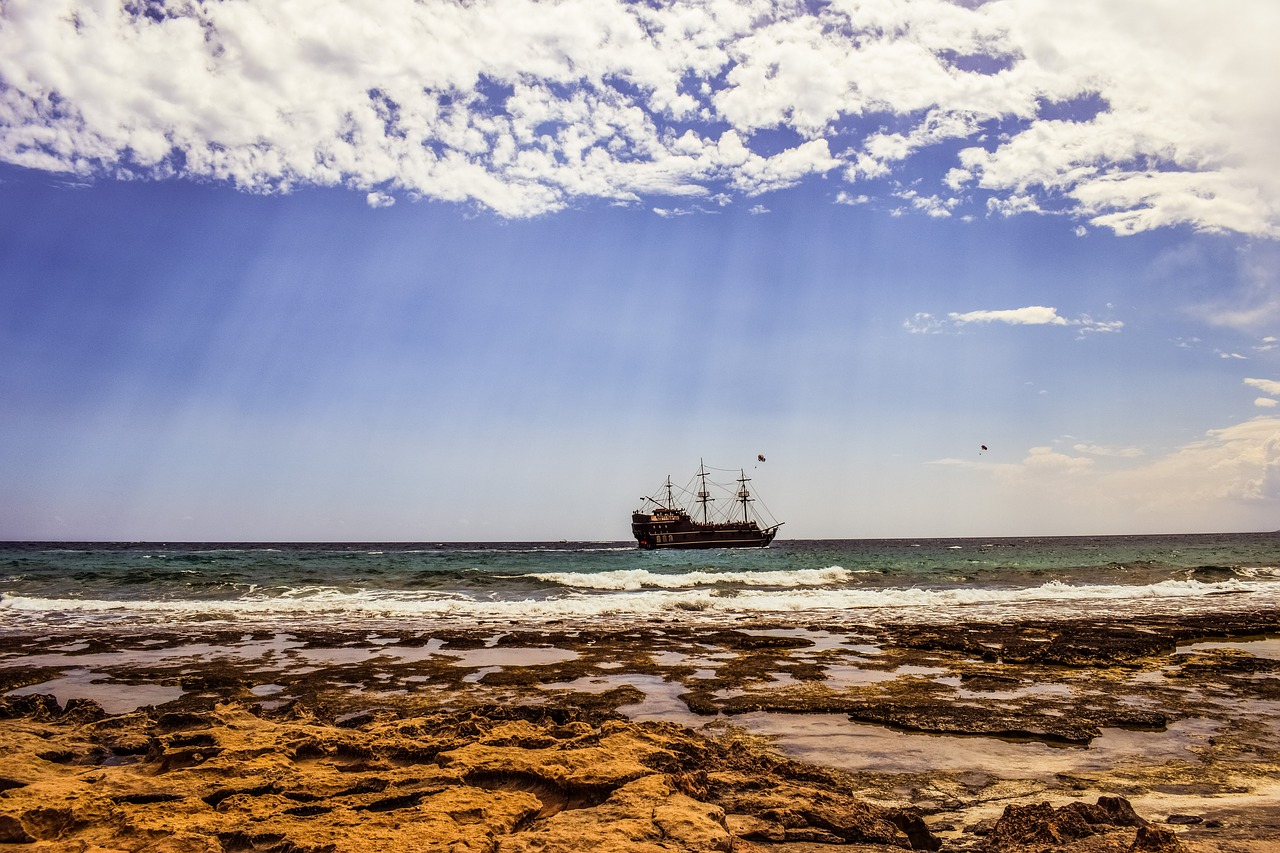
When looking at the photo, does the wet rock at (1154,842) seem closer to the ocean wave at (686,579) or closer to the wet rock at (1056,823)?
the wet rock at (1056,823)

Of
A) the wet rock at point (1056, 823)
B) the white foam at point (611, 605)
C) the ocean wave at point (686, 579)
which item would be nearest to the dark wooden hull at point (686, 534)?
the ocean wave at point (686, 579)

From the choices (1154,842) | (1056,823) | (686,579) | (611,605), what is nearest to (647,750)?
(1056,823)

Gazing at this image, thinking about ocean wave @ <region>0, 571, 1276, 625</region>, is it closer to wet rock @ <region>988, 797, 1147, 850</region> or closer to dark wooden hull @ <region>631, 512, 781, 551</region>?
wet rock @ <region>988, 797, 1147, 850</region>

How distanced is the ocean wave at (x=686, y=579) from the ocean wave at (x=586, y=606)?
362 inches

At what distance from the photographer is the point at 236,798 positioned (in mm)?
4730

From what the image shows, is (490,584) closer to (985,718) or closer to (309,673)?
(309,673)

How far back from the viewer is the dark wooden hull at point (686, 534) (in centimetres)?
9012

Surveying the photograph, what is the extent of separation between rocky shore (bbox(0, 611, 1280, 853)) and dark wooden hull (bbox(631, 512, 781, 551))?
3065 inches

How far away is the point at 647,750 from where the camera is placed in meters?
5.52

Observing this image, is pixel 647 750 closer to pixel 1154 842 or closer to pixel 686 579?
pixel 1154 842

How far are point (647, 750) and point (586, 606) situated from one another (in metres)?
16.4

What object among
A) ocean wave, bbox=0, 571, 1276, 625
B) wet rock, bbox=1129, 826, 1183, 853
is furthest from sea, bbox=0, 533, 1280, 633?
wet rock, bbox=1129, 826, 1183, 853

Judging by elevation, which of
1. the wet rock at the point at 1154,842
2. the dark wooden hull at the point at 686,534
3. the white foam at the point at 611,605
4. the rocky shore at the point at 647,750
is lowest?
the dark wooden hull at the point at 686,534

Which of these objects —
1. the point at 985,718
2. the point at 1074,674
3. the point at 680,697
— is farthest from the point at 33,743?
the point at 1074,674
